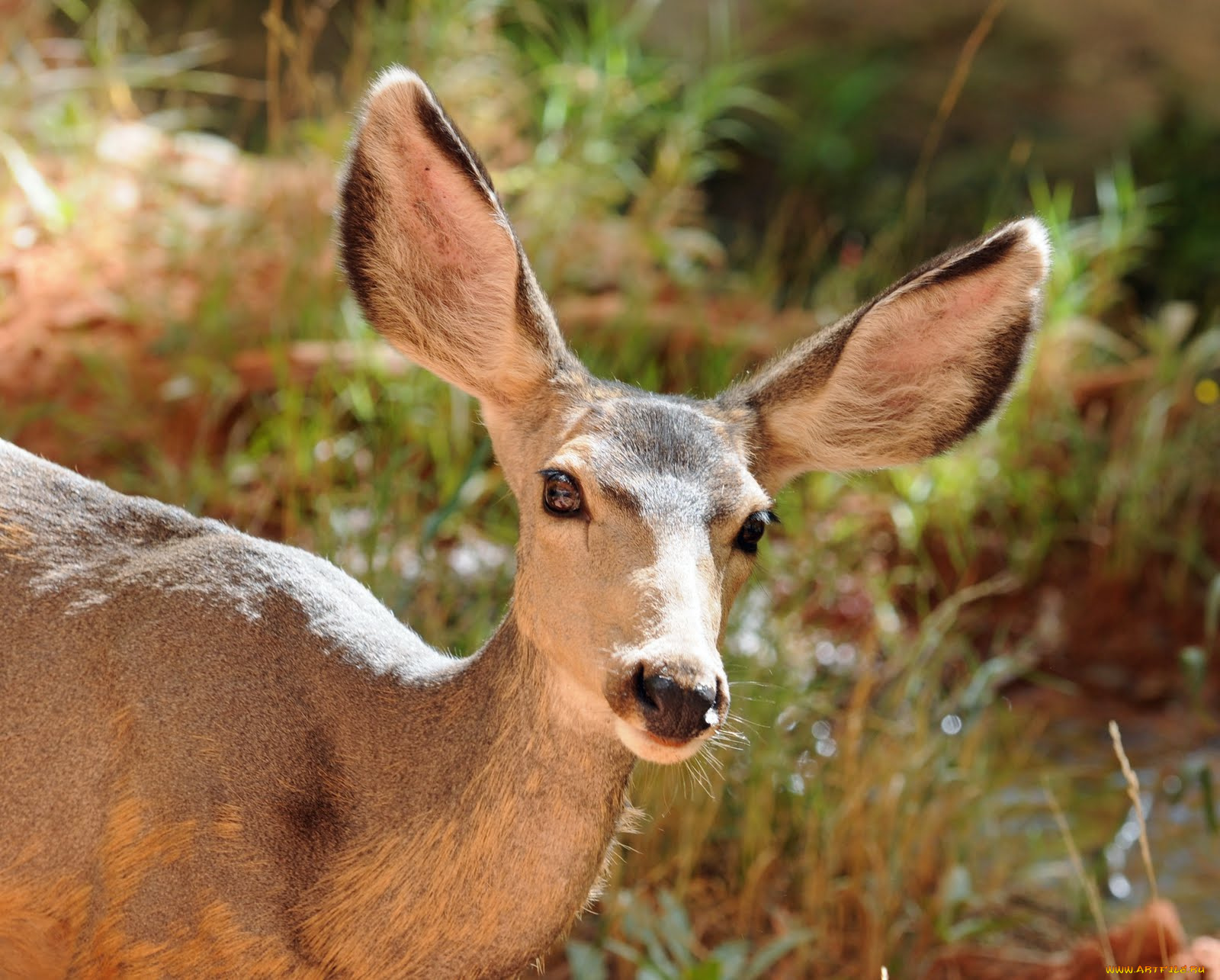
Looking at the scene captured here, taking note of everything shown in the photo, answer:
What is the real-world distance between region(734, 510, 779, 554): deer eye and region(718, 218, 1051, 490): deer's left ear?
28 cm

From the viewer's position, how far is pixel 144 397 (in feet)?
19.2

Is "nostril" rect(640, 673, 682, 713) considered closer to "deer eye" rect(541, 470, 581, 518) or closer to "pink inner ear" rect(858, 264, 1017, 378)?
"deer eye" rect(541, 470, 581, 518)

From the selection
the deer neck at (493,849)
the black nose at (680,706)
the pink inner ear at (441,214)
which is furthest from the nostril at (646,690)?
the pink inner ear at (441,214)

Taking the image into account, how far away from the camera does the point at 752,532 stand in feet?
9.97

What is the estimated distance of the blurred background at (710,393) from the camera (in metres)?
4.62

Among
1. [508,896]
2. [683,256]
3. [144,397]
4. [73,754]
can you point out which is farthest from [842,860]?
[683,256]

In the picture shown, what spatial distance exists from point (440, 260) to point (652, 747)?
1.23 metres

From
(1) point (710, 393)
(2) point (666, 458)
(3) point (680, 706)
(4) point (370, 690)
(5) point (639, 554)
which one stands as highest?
(2) point (666, 458)

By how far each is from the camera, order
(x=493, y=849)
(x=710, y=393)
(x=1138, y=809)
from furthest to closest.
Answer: (x=710, y=393), (x=1138, y=809), (x=493, y=849)

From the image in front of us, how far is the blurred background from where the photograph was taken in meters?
4.62

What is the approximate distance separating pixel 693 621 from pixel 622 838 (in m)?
Answer: 2.03

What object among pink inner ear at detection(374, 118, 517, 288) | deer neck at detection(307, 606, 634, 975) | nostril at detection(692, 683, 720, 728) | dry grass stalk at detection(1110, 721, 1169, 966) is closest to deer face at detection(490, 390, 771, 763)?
nostril at detection(692, 683, 720, 728)

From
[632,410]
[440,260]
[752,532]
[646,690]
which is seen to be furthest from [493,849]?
[440,260]

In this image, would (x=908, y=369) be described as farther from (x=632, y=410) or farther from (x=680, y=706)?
(x=680, y=706)
